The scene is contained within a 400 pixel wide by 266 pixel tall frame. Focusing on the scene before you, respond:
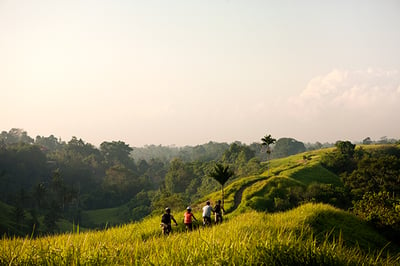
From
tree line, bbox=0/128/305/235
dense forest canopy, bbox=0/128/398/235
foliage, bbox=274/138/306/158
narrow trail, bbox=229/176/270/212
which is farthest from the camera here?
foliage, bbox=274/138/306/158

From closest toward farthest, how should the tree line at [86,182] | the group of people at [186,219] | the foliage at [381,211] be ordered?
the group of people at [186,219], the foliage at [381,211], the tree line at [86,182]

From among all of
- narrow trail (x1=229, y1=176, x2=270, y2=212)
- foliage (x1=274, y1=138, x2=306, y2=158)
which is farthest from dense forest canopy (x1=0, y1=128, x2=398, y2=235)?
foliage (x1=274, y1=138, x2=306, y2=158)

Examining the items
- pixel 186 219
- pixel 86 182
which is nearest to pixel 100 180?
pixel 86 182

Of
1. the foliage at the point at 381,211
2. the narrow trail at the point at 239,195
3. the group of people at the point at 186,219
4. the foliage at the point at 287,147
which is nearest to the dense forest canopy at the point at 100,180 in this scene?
the narrow trail at the point at 239,195

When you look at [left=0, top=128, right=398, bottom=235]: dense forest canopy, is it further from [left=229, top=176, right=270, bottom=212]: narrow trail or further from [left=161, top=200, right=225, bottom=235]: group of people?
[left=161, top=200, right=225, bottom=235]: group of people

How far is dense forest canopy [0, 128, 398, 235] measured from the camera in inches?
2916

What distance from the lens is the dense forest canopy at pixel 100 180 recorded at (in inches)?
2916

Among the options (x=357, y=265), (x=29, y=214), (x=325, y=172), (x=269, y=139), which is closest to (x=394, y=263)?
(x=357, y=265)

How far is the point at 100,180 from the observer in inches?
5251

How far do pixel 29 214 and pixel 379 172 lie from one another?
91631mm

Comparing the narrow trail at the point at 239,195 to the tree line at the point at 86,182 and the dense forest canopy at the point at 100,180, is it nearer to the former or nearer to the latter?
the dense forest canopy at the point at 100,180

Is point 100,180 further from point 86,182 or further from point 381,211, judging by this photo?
point 381,211

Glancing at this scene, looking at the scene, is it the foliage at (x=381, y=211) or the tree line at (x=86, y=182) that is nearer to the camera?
the foliage at (x=381, y=211)

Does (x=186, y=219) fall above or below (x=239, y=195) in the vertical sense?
above
